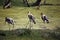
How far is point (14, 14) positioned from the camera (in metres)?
3.00

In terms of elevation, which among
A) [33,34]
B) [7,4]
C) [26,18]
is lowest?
[33,34]

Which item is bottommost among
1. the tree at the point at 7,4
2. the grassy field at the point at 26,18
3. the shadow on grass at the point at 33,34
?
the shadow on grass at the point at 33,34

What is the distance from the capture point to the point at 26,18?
2998mm

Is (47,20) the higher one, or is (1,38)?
(47,20)

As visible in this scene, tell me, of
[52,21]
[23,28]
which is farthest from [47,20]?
[23,28]

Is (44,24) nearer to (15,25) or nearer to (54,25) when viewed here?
(54,25)

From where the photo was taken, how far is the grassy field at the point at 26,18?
295 cm

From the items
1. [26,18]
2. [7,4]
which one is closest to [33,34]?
[26,18]

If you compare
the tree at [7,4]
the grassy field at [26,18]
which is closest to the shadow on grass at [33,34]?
the grassy field at [26,18]

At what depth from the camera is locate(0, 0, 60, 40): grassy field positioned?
2.95 m

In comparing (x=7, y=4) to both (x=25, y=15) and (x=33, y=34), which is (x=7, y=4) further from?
(x=33, y=34)

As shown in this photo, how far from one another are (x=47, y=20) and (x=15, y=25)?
0.49 m

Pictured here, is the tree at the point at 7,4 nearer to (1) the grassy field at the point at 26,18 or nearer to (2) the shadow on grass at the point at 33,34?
(1) the grassy field at the point at 26,18

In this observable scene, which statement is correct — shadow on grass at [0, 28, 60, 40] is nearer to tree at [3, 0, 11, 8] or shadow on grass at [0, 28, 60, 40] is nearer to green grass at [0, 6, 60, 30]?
green grass at [0, 6, 60, 30]
